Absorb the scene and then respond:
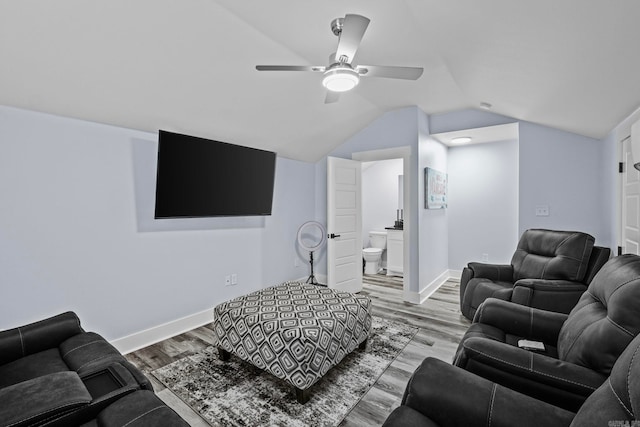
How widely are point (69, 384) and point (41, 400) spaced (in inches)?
4.0

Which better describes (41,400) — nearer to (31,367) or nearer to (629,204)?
(31,367)

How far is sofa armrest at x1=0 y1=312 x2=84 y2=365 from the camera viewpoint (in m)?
1.72

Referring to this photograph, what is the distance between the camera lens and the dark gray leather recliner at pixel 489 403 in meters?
0.82

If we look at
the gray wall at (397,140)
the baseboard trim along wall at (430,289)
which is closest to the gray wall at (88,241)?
the gray wall at (397,140)

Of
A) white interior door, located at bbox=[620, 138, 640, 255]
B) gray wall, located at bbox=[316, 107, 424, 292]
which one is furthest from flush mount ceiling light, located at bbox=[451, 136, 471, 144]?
white interior door, located at bbox=[620, 138, 640, 255]

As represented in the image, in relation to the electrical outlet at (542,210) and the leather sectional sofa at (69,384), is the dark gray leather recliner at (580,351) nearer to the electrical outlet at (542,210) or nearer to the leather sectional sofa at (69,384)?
the leather sectional sofa at (69,384)

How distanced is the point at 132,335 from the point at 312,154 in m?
3.22

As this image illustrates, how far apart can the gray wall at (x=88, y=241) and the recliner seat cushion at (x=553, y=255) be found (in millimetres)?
3460

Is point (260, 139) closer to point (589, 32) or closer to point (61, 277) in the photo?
point (61, 277)

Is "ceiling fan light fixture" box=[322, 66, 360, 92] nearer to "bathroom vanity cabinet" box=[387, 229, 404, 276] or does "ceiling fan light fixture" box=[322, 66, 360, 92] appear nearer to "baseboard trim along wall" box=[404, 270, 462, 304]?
"baseboard trim along wall" box=[404, 270, 462, 304]

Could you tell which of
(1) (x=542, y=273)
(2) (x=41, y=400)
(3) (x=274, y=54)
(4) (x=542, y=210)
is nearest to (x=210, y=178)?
(3) (x=274, y=54)

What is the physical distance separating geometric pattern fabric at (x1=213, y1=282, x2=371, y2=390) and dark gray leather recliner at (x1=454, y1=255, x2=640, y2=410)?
3.17 feet

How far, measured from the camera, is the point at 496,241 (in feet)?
16.1

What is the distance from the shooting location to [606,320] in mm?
1249
